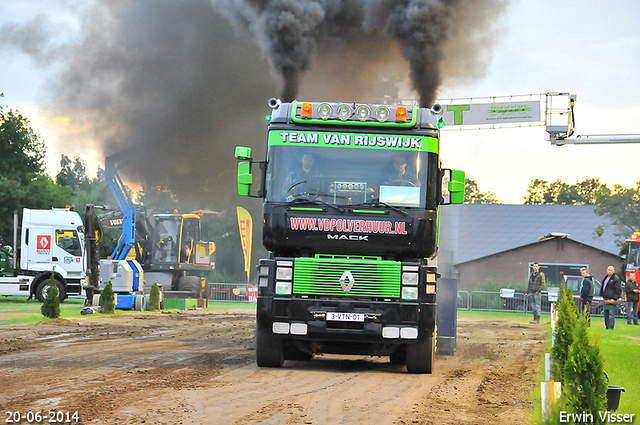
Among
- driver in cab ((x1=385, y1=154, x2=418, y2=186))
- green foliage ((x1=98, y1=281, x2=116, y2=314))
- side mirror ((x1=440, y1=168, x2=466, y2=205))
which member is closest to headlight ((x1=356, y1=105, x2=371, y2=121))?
driver in cab ((x1=385, y1=154, x2=418, y2=186))

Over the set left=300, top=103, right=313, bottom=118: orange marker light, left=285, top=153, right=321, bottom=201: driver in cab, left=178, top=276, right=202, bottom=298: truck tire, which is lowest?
left=178, top=276, right=202, bottom=298: truck tire

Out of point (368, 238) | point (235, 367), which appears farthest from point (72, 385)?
point (368, 238)

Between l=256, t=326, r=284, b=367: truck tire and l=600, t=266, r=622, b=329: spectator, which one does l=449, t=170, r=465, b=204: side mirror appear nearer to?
l=256, t=326, r=284, b=367: truck tire

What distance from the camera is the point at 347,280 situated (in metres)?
9.49

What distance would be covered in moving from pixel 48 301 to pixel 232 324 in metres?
4.81

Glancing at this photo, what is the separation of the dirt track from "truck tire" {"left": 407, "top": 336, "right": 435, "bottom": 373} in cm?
17

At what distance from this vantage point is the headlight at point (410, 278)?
31.1 ft

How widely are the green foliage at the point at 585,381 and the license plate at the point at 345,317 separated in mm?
4169

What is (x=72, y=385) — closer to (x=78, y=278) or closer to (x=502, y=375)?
(x=502, y=375)

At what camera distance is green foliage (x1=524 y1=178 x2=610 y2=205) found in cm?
9862

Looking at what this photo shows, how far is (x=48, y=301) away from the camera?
1850 centimetres

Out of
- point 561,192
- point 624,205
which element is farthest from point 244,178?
point 561,192

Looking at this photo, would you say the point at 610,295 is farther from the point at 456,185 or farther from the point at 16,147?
the point at 16,147

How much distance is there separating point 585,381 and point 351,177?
5.06 metres
